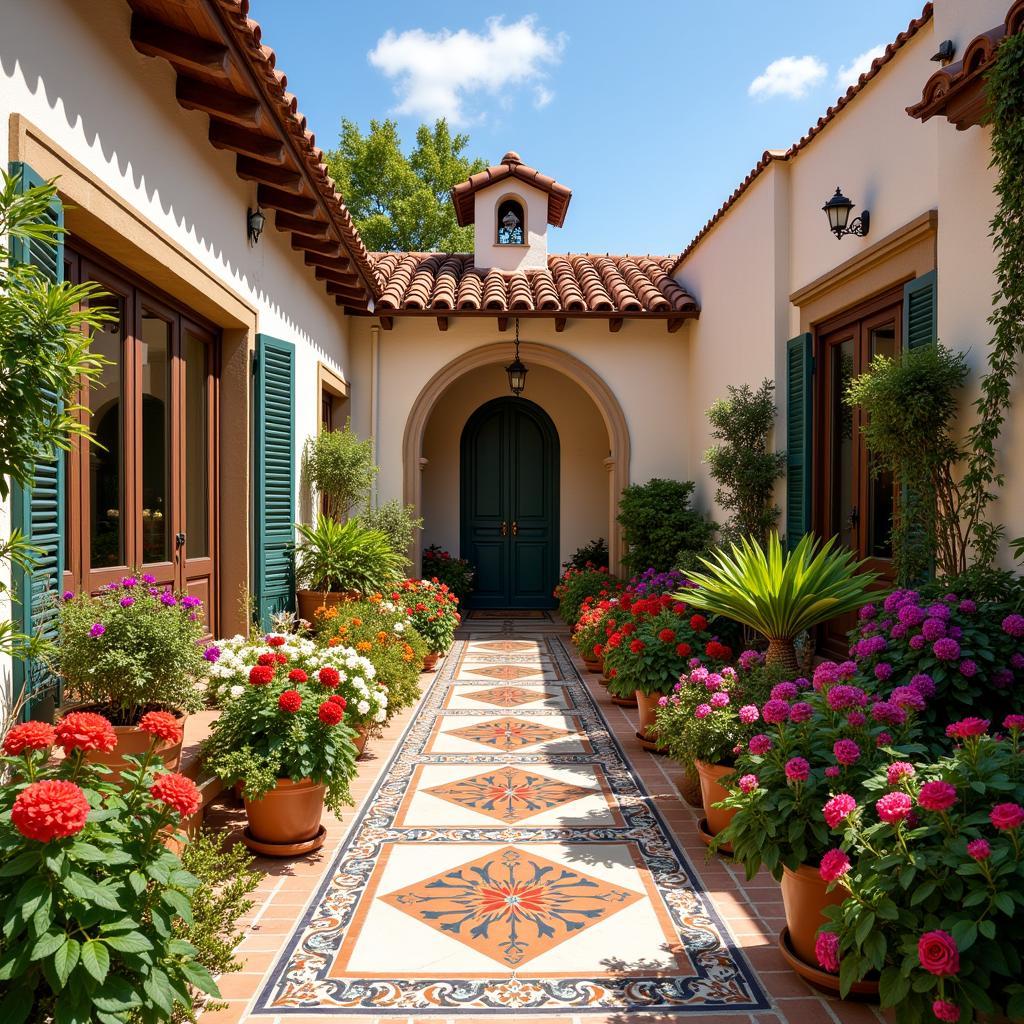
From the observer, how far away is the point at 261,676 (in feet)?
12.1

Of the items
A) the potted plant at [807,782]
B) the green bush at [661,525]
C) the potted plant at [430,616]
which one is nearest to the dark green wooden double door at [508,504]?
the green bush at [661,525]

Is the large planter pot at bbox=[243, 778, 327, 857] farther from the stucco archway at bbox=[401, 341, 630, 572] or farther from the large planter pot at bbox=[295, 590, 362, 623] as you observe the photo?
the stucco archway at bbox=[401, 341, 630, 572]

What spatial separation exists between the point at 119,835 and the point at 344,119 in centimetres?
2406

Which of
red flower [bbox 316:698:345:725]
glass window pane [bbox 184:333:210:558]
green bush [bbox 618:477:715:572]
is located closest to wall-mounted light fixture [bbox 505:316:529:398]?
green bush [bbox 618:477:715:572]

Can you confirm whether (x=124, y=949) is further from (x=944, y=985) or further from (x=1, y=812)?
(x=944, y=985)

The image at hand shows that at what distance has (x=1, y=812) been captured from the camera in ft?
6.66

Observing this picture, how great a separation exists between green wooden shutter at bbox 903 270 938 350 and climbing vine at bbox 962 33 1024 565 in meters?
0.70

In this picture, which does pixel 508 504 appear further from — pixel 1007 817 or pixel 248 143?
pixel 1007 817

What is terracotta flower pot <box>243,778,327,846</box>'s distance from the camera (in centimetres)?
366

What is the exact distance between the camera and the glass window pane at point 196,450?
556cm

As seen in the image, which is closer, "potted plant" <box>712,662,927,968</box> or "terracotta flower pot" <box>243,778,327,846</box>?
"potted plant" <box>712,662,927,968</box>

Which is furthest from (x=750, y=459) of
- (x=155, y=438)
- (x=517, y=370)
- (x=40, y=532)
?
(x=40, y=532)

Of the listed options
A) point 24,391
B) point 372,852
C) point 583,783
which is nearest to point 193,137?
point 24,391

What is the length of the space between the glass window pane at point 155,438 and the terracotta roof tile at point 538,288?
4487 mm
